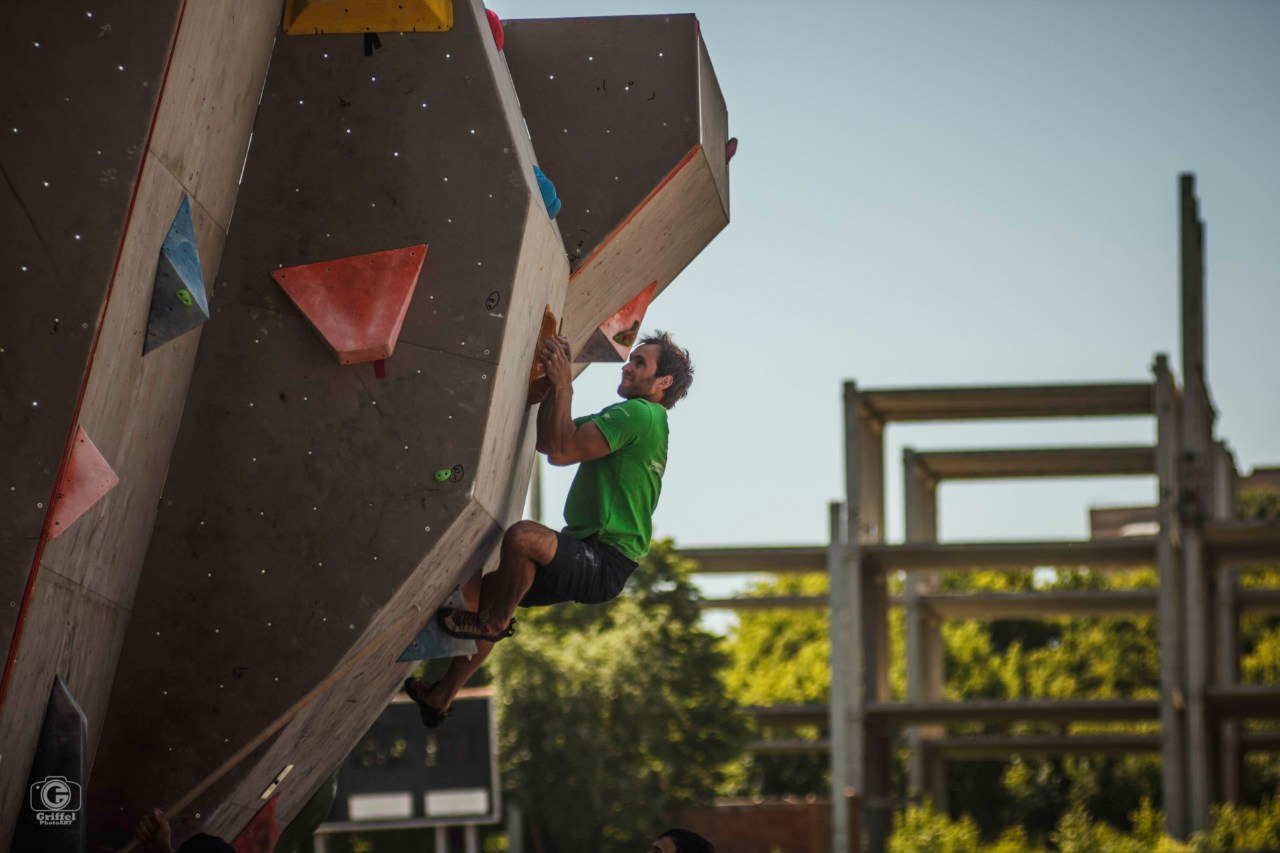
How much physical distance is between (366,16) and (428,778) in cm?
1525

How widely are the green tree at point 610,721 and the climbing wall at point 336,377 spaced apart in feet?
69.0

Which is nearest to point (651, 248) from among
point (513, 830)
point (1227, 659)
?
point (513, 830)

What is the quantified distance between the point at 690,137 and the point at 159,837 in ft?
13.3

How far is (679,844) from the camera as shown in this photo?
7.43 meters

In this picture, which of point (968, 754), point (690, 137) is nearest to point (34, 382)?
point (690, 137)

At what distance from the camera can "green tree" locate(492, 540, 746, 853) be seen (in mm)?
28047

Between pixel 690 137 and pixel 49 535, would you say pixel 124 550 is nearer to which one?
pixel 49 535

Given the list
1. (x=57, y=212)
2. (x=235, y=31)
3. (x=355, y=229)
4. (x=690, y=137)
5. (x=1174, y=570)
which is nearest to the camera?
(x=57, y=212)

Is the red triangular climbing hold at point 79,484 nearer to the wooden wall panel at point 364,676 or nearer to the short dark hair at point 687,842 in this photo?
the wooden wall panel at point 364,676

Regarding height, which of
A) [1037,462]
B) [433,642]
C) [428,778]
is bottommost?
[428,778]

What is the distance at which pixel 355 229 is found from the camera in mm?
6930

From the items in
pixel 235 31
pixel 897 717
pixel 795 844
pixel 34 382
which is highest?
pixel 235 31

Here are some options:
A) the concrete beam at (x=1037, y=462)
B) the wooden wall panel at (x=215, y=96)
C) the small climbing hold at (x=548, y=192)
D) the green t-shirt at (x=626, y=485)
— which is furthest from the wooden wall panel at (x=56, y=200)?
the concrete beam at (x=1037, y=462)

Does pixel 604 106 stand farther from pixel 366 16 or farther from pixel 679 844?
pixel 679 844
